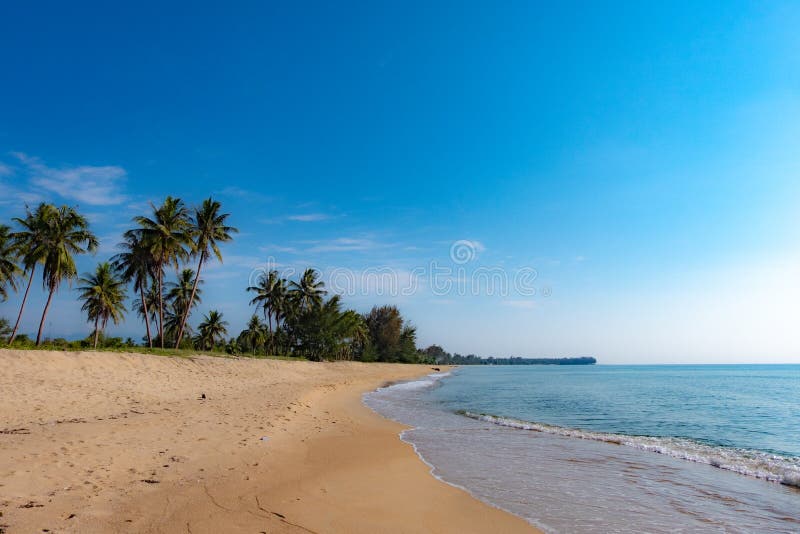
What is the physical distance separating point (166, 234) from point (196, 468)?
2993 centimetres

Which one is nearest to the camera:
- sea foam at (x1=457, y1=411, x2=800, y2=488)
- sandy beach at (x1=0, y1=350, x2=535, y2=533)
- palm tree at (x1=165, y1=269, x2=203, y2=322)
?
sandy beach at (x1=0, y1=350, x2=535, y2=533)

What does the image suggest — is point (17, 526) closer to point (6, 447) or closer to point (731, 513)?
point (6, 447)

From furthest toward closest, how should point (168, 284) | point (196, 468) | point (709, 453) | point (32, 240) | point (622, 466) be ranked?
point (168, 284)
point (32, 240)
point (709, 453)
point (622, 466)
point (196, 468)

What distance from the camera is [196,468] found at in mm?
7699

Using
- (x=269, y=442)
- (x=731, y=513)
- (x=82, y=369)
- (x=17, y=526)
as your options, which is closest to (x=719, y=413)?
(x=731, y=513)

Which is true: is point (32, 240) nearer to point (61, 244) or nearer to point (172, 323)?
point (61, 244)

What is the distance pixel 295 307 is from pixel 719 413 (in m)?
50.2

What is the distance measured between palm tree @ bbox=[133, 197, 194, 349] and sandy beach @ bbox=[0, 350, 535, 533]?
18.1m

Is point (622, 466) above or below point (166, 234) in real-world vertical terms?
below

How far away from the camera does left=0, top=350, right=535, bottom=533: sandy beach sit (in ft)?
18.3

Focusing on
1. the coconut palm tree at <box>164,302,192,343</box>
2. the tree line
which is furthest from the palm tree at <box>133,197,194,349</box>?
the coconut palm tree at <box>164,302,192,343</box>

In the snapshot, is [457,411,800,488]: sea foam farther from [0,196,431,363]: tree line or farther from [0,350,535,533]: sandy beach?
[0,196,431,363]: tree line

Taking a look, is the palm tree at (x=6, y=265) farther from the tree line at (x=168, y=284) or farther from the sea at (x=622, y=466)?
the sea at (x=622, y=466)

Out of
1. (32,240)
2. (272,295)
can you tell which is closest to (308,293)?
(272,295)
